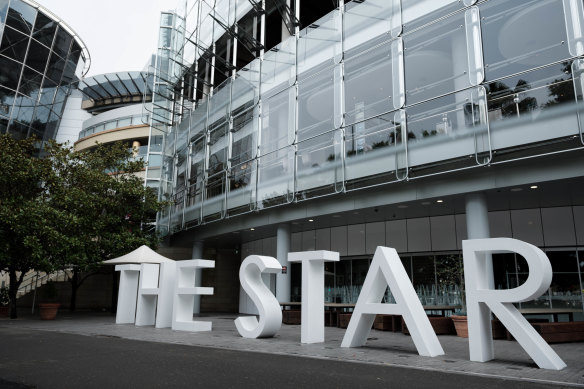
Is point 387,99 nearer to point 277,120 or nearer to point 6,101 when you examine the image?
point 277,120

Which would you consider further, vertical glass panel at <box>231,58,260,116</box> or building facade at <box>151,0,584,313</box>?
vertical glass panel at <box>231,58,260,116</box>

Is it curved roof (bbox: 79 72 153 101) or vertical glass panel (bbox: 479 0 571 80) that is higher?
curved roof (bbox: 79 72 153 101)

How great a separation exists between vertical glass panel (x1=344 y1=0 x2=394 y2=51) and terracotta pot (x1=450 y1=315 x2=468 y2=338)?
9.30m

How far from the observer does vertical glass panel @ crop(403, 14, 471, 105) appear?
13.9 metres

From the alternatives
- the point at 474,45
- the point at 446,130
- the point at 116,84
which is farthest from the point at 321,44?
the point at 116,84

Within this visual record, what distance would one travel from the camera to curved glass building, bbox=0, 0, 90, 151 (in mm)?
35594

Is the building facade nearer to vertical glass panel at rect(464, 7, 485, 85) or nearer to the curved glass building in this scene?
vertical glass panel at rect(464, 7, 485, 85)

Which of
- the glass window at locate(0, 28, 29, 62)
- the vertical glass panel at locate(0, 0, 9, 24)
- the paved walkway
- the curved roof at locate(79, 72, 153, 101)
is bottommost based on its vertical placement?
the paved walkway

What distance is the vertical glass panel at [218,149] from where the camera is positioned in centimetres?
2231

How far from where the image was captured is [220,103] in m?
23.7

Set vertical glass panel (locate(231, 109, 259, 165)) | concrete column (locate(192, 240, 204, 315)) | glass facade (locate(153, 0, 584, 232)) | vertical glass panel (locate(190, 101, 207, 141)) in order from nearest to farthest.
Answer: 1. glass facade (locate(153, 0, 584, 232))
2. vertical glass panel (locate(231, 109, 259, 165))
3. vertical glass panel (locate(190, 101, 207, 141))
4. concrete column (locate(192, 240, 204, 315))

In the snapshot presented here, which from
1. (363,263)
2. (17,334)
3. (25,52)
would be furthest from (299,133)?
(25,52)

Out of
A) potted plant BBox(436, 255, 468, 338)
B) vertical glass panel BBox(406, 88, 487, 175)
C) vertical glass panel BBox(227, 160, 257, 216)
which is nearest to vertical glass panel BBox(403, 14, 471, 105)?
vertical glass panel BBox(406, 88, 487, 175)

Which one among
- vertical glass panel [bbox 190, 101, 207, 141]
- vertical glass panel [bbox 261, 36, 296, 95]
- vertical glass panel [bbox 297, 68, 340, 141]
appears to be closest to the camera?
vertical glass panel [bbox 297, 68, 340, 141]
